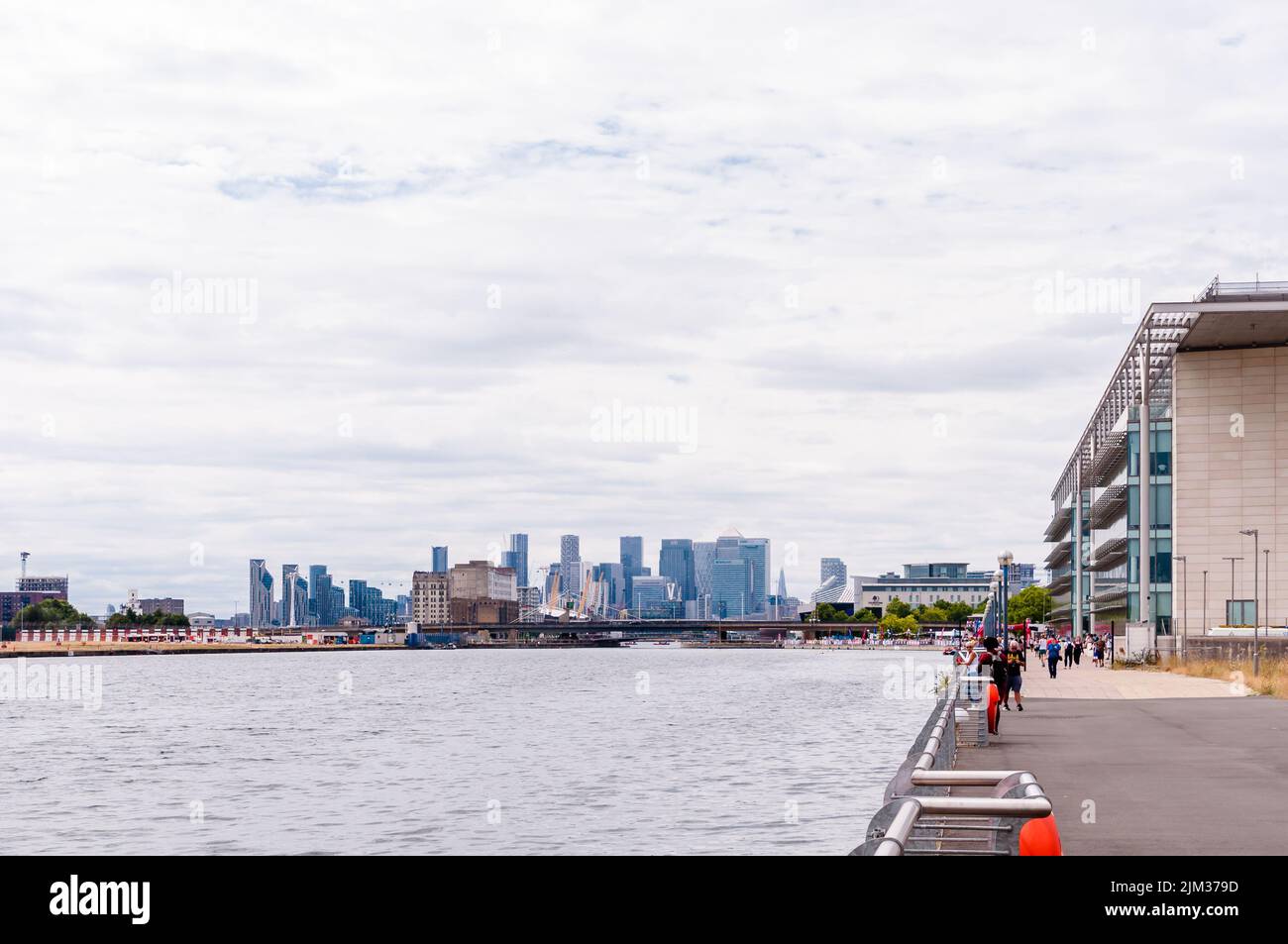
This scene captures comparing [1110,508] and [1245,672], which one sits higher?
[1110,508]

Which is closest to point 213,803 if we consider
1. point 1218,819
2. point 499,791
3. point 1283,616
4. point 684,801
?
point 499,791

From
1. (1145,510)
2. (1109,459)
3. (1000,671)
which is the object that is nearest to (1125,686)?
(1000,671)

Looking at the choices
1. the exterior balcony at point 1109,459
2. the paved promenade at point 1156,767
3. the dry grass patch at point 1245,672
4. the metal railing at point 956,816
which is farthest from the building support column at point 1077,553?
the metal railing at point 956,816

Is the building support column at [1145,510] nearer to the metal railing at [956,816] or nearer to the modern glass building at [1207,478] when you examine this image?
the modern glass building at [1207,478]

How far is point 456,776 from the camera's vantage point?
45.8 metres

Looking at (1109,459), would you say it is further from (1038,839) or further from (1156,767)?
(1038,839)

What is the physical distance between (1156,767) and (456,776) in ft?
80.0

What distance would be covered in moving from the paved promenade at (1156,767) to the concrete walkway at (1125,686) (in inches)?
145

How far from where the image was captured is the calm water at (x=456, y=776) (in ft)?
105

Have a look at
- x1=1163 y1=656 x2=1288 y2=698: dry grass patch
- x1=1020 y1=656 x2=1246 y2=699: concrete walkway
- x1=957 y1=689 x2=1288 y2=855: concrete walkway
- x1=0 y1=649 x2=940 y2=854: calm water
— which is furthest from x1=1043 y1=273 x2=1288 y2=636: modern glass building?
x1=957 y1=689 x2=1288 y2=855: concrete walkway

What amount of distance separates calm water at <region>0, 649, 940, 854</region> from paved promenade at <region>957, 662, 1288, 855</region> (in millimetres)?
4426

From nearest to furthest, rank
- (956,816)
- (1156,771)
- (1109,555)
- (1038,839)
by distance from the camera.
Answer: (1038,839) < (956,816) < (1156,771) < (1109,555)
